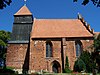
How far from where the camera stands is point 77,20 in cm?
4194

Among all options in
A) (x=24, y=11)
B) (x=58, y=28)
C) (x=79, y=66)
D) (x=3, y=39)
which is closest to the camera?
(x=79, y=66)

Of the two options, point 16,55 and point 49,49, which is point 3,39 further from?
point 49,49

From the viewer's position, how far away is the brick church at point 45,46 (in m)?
35.2

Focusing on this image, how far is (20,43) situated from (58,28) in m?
7.62

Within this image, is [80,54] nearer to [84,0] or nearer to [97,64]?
[97,64]

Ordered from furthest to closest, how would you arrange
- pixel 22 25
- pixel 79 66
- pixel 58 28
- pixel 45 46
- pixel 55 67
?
1. pixel 22 25
2. pixel 58 28
3. pixel 45 46
4. pixel 55 67
5. pixel 79 66

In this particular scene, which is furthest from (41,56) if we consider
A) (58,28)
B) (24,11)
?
(24,11)

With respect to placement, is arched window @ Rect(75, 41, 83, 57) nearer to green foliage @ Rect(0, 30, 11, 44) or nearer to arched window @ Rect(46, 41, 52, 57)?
arched window @ Rect(46, 41, 52, 57)

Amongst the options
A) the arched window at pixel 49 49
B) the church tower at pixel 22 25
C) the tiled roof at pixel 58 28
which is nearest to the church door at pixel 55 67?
the arched window at pixel 49 49

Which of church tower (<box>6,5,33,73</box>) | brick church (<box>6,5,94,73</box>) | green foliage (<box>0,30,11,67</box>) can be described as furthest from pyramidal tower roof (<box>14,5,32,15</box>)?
green foliage (<box>0,30,11,67</box>)

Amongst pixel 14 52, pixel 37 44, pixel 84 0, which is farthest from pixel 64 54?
pixel 84 0

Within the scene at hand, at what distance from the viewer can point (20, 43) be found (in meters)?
36.9

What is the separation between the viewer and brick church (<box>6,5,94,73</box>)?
35156mm

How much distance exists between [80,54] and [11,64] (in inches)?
471
